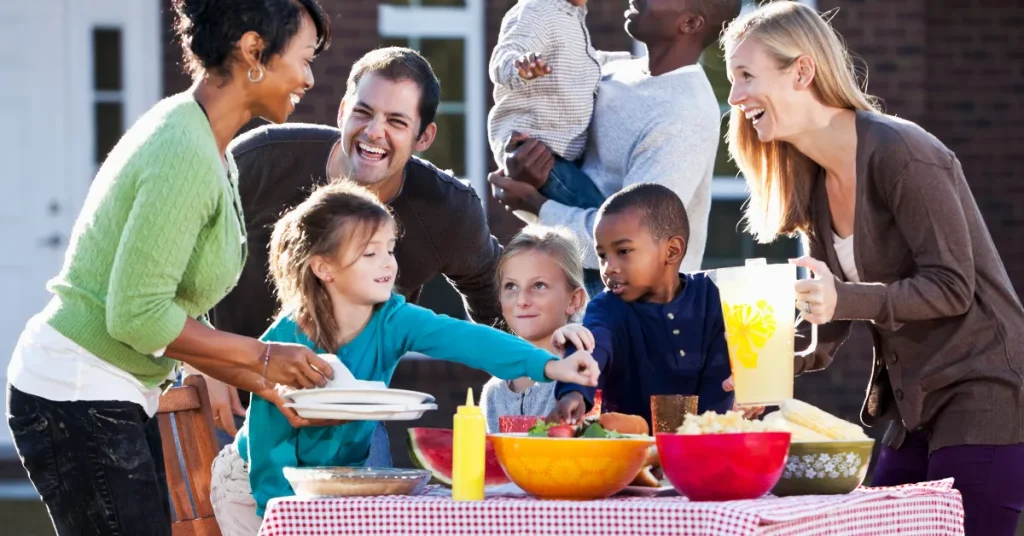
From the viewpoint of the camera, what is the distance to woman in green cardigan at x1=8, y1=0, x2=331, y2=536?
9.67 ft

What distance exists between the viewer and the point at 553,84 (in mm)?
4539

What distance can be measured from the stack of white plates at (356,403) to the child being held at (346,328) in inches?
9.8

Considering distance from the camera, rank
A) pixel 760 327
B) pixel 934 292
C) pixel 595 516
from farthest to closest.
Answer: pixel 934 292, pixel 760 327, pixel 595 516

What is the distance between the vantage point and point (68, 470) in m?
3.04

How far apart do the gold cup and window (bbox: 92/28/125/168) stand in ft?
22.0

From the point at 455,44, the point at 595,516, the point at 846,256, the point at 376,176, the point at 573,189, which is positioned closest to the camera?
the point at 595,516

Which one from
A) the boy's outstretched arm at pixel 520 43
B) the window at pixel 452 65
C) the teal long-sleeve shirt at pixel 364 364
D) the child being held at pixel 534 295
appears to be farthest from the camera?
the window at pixel 452 65

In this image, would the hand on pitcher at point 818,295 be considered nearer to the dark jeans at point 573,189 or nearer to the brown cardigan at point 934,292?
the brown cardigan at point 934,292

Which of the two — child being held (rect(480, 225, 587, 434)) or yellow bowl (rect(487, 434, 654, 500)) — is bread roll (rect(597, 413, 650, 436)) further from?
child being held (rect(480, 225, 587, 434))

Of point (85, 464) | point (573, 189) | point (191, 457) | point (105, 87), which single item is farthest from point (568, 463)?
point (105, 87)

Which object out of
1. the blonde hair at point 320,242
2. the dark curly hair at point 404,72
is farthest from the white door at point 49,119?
the blonde hair at point 320,242

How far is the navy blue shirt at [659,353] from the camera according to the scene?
3.45 meters

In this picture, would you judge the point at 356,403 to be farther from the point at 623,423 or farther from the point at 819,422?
the point at 819,422

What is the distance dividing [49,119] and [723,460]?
7.29 metres
